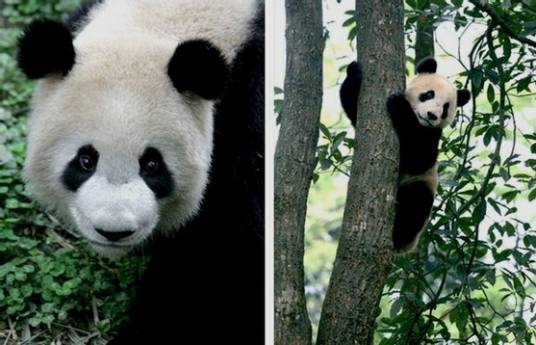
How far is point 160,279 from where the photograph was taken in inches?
73.4

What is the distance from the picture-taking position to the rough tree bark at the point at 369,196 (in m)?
1.51

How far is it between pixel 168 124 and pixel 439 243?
74 centimetres

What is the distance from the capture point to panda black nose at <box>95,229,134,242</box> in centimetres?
143

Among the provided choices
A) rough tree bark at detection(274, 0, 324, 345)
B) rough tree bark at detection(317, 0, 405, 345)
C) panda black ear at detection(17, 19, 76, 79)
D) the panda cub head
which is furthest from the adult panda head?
the panda cub head

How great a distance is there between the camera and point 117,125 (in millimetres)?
1476

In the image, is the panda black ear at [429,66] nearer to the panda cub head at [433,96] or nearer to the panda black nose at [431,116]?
the panda cub head at [433,96]

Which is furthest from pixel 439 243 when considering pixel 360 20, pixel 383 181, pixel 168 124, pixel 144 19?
pixel 144 19

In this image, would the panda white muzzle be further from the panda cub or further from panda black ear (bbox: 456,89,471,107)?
panda black ear (bbox: 456,89,471,107)

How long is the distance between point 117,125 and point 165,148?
11 cm

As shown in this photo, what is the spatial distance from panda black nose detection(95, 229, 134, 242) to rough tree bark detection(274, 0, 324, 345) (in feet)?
0.95

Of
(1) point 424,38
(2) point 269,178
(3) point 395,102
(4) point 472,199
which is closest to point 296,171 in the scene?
(2) point 269,178

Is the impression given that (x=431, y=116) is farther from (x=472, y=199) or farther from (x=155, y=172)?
(x=155, y=172)

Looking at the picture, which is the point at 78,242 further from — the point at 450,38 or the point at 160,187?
the point at 450,38

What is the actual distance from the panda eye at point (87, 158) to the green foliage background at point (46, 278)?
413 mm
